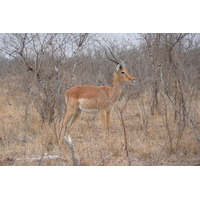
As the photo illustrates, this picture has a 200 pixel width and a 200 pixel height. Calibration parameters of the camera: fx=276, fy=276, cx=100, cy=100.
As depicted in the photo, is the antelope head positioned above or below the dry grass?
above

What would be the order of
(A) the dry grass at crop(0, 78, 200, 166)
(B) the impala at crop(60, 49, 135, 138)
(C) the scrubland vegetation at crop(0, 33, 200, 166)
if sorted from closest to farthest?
(A) the dry grass at crop(0, 78, 200, 166), (C) the scrubland vegetation at crop(0, 33, 200, 166), (B) the impala at crop(60, 49, 135, 138)

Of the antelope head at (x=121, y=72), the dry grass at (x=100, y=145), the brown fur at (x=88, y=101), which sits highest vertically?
the antelope head at (x=121, y=72)

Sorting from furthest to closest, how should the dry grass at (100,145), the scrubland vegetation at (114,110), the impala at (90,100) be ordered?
1. the impala at (90,100)
2. the scrubland vegetation at (114,110)
3. the dry grass at (100,145)

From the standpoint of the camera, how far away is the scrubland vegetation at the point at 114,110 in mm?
3465

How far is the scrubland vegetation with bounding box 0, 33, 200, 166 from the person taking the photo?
11.4 ft

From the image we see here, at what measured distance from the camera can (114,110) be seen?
5105 millimetres

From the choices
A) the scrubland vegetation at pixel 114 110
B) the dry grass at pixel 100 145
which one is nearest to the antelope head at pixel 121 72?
the scrubland vegetation at pixel 114 110

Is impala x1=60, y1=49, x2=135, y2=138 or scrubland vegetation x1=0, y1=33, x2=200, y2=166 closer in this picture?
scrubland vegetation x1=0, y1=33, x2=200, y2=166

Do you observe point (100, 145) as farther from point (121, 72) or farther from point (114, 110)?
point (121, 72)

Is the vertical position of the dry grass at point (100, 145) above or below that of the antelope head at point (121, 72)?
below

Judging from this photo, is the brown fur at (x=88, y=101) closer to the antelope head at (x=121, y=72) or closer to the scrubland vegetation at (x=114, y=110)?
the antelope head at (x=121, y=72)

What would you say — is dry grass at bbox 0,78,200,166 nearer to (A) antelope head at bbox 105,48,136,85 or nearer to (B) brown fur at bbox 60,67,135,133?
(B) brown fur at bbox 60,67,135,133

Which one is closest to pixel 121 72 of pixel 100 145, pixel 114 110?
pixel 114 110

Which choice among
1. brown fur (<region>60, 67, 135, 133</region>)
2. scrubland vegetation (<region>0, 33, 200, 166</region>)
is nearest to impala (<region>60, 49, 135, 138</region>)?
brown fur (<region>60, 67, 135, 133</region>)
